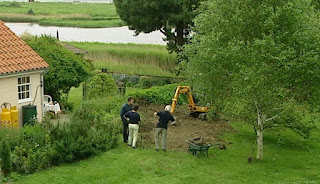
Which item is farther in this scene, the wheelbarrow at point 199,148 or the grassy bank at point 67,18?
the grassy bank at point 67,18

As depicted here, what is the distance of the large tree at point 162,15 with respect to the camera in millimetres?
35906

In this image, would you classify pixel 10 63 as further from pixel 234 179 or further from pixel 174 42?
pixel 174 42

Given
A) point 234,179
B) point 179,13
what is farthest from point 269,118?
point 179,13

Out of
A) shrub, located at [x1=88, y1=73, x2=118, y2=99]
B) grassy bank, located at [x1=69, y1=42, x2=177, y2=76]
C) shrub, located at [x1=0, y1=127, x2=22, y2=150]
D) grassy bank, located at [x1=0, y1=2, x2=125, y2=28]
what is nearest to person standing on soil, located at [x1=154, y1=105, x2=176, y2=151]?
shrub, located at [x1=0, y1=127, x2=22, y2=150]

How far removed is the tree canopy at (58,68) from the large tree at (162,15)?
908cm

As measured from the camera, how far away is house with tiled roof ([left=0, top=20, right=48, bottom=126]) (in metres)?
22.1

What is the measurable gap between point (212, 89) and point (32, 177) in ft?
26.5

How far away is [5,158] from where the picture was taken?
16547mm

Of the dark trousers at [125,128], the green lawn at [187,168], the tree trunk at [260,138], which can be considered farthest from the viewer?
the dark trousers at [125,128]

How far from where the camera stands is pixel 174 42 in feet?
125

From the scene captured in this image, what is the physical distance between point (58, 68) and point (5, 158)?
461 inches

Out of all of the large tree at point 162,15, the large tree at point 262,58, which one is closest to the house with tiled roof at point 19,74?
the large tree at point 262,58

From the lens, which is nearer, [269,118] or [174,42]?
[269,118]

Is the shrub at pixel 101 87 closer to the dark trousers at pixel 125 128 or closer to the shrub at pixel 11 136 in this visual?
the dark trousers at pixel 125 128
